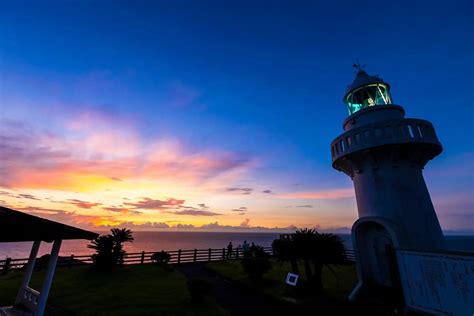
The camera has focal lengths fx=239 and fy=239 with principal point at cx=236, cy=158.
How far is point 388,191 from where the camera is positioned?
35.7ft

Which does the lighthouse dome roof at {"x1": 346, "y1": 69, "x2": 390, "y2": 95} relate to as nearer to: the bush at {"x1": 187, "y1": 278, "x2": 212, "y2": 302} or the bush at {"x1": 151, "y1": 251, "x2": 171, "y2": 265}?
the bush at {"x1": 187, "y1": 278, "x2": 212, "y2": 302}

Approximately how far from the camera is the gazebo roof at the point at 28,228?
5.20 m

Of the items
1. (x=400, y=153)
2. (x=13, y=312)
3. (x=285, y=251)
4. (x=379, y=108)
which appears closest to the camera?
(x=13, y=312)

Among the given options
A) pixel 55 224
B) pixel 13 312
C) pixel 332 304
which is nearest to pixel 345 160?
pixel 332 304

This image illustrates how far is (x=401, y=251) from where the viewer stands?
9.20 m

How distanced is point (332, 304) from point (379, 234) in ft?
12.5

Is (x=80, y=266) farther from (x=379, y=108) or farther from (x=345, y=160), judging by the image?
(x=379, y=108)

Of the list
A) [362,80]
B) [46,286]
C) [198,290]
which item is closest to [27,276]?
[46,286]

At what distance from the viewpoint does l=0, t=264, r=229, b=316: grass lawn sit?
928 centimetres

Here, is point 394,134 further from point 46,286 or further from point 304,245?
point 46,286

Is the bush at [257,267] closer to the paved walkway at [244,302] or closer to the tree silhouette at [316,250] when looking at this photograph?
the paved walkway at [244,302]

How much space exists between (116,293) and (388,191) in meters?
13.5

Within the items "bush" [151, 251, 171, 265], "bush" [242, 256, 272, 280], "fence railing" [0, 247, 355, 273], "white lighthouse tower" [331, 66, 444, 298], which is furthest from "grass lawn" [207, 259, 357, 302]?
"fence railing" [0, 247, 355, 273]

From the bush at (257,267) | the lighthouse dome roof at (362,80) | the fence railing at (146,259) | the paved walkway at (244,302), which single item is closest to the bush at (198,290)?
the paved walkway at (244,302)
